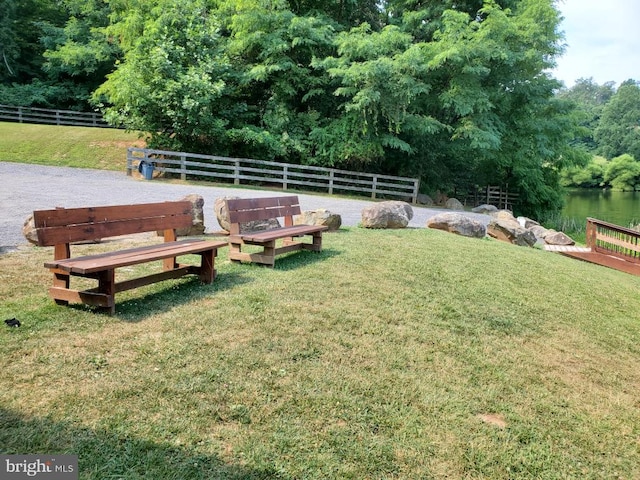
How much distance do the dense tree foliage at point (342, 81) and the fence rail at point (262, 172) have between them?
727mm

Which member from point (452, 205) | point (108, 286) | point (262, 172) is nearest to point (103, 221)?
point (108, 286)

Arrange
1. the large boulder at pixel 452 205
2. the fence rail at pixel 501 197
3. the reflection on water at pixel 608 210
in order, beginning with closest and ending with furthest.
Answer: the large boulder at pixel 452 205, the fence rail at pixel 501 197, the reflection on water at pixel 608 210

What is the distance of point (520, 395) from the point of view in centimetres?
333

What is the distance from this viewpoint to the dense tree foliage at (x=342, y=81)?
686 inches

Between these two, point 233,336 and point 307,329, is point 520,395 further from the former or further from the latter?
point 233,336

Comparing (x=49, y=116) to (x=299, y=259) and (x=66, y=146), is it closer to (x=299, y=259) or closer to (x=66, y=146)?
(x=66, y=146)

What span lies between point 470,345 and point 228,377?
2.13 m

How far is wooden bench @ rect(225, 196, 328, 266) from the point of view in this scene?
5730 mm

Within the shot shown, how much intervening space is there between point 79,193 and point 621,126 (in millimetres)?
93331

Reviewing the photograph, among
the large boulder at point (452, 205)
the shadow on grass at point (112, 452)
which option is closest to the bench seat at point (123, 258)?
the shadow on grass at point (112, 452)

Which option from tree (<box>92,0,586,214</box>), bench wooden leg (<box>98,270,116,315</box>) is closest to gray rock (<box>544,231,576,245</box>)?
tree (<box>92,0,586,214</box>)

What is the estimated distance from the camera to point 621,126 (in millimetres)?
82000

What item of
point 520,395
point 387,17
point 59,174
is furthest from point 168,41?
point 520,395

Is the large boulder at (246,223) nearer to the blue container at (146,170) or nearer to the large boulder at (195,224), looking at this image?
the large boulder at (195,224)
